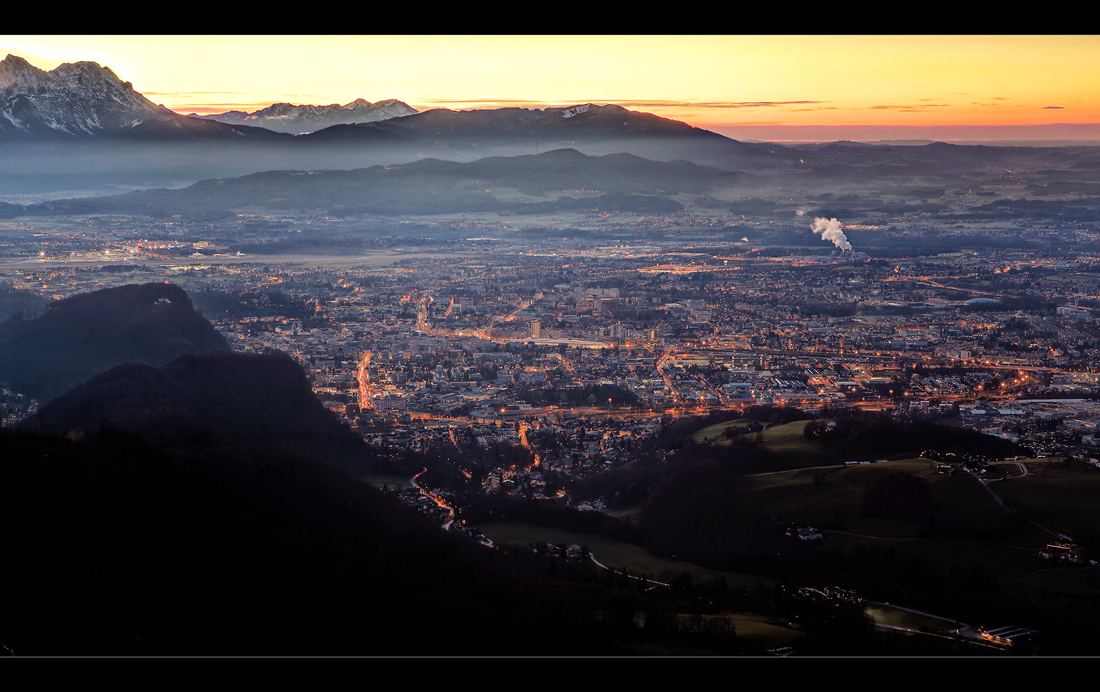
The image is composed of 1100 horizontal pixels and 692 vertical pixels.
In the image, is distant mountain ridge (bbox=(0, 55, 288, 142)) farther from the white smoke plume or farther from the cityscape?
the white smoke plume

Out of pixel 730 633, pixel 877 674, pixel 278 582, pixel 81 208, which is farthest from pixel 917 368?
pixel 81 208

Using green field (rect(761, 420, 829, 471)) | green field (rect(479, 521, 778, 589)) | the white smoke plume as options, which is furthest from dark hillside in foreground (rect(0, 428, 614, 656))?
the white smoke plume

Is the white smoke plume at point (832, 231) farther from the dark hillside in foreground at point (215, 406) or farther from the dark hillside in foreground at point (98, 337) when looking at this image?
the dark hillside in foreground at point (215, 406)

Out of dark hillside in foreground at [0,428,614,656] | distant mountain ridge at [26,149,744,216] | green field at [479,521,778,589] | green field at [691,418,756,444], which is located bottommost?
green field at [479,521,778,589]

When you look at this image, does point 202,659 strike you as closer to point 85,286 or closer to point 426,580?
point 426,580

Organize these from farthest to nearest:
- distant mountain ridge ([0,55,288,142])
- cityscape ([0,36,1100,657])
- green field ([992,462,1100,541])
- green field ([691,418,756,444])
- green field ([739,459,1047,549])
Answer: distant mountain ridge ([0,55,288,142]) → green field ([691,418,756,444]) → green field ([739,459,1047,549]) → green field ([992,462,1100,541]) → cityscape ([0,36,1100,657])

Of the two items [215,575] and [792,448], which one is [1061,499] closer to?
[792,448]

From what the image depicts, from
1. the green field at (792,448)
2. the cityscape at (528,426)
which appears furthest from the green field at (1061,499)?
the green field at (792,448)
